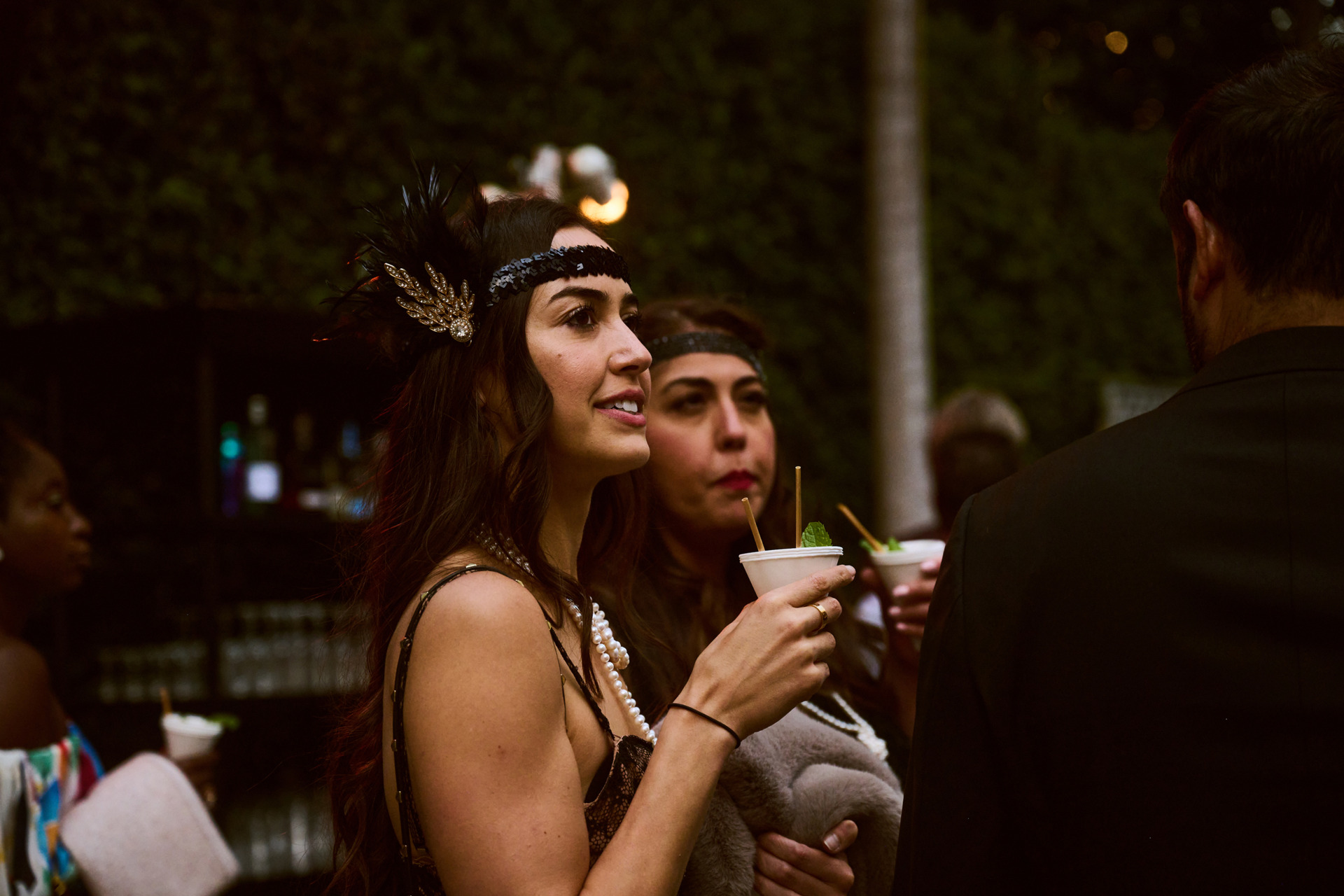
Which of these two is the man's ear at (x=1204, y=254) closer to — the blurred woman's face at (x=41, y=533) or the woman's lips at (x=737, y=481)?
the woman's lips at (x=737, y=481)

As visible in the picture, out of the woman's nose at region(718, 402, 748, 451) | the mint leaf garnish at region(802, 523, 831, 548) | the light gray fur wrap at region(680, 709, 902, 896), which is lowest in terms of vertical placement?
the light gray fur wrap at region(680, 709, 902, 896)

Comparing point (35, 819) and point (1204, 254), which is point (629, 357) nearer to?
point (1204, 254)

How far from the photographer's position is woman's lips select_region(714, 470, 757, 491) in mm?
2740

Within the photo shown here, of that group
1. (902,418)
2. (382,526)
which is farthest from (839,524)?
(382,526)

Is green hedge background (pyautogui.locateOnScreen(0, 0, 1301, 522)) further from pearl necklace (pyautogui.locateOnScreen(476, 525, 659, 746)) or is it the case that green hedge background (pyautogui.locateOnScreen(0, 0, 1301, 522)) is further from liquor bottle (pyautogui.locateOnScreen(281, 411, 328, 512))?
pearl necklace (pyautogui.locateOnScreen(476, 525, 659, 746))

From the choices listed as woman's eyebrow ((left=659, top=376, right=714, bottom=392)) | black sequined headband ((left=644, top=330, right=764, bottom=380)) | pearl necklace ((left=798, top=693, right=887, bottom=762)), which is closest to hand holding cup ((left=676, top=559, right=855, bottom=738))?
pearl necklace ((left=798, top=693, right=887, bottom=762))

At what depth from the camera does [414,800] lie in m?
1.66

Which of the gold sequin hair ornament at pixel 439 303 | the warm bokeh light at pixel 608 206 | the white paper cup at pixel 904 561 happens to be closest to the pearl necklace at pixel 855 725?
the white paper cup at pixel 904 561

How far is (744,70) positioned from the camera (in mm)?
7543

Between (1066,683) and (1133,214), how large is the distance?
9.39m

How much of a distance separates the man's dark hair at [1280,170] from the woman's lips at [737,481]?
1.46m

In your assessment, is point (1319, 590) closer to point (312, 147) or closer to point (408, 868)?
point (408, 868)

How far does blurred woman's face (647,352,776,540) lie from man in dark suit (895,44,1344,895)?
129 centimetres

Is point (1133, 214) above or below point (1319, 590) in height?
above
